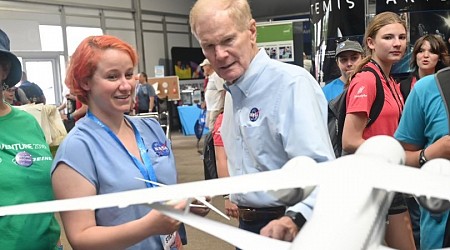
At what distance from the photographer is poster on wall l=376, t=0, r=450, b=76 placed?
424 cm

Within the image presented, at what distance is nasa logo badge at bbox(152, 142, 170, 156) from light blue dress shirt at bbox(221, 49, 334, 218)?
220 mm

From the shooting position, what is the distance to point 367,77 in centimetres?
225

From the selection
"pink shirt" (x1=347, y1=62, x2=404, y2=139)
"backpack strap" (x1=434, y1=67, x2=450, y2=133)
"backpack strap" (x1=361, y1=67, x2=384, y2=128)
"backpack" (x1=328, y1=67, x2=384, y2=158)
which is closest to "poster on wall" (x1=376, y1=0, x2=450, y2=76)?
"backpack" (x1=328, y1=67, x2=384, y2=158)

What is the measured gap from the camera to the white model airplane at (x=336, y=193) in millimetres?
617

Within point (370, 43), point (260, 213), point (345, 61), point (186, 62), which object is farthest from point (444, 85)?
point (186, 62)

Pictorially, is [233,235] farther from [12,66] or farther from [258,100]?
[12,66]

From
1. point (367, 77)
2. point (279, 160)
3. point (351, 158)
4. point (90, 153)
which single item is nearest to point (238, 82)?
point (279, 160)

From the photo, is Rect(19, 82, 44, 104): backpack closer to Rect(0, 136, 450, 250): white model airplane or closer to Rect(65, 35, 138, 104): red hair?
Rect(65, 35, 138, 104): red hair

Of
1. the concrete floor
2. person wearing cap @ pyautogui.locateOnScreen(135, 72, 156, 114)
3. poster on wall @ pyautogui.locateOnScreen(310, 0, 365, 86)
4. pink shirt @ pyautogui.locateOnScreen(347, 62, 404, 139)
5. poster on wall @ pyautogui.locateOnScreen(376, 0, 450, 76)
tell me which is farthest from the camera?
person wearing cap @ pyautogui.locateOnScreen(135, 72, 156, 114)

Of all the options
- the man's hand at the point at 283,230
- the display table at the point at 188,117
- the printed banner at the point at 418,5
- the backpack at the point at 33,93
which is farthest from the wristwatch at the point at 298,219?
the display table at the point at 188,117

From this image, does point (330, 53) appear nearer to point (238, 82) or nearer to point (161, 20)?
point (238, 82)

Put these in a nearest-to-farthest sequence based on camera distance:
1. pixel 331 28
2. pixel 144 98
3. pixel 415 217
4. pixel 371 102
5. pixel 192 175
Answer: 1. pixel 371 102
2. pixel 415 217
3. pixel 331 28
4. pixel 192 175
5. pixel 144 98

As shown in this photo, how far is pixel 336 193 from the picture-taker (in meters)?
0.65

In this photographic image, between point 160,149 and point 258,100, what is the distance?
0.37m
